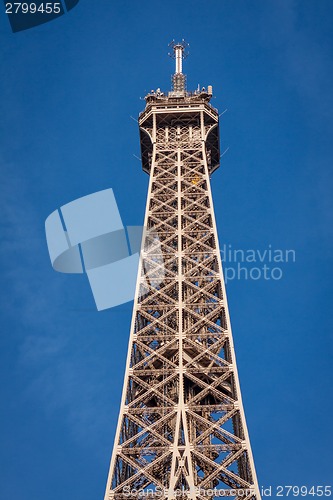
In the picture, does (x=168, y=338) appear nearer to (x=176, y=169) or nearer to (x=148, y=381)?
(x=148, y=381)

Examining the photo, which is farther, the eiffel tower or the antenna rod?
the antenna rod

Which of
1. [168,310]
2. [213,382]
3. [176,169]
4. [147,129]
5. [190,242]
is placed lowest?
[213,382]


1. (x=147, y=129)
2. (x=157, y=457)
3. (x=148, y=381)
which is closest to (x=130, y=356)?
(x=148, y=381)

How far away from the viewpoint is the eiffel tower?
151ft

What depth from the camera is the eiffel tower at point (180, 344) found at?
151ft

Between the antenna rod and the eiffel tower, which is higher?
the antenna rod

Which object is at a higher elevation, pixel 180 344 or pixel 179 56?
pixel 179 56

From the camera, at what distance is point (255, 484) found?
44.2 meters

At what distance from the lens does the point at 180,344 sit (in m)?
51.5

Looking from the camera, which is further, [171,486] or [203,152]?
[203,152]

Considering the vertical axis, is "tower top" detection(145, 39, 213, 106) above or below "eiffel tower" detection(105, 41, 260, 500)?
above

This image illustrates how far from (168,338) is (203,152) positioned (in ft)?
54.3

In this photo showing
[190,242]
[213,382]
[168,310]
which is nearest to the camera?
[213,382]

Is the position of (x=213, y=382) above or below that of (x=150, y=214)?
below
